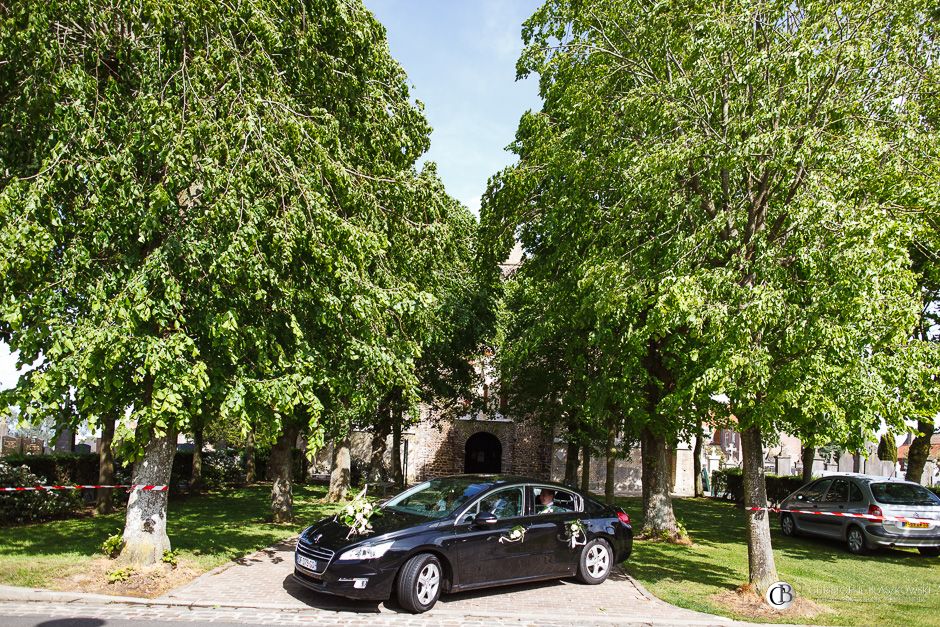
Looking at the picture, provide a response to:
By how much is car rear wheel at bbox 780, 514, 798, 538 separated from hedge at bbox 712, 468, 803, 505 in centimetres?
384

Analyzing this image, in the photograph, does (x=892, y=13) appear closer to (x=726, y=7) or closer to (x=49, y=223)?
(x=726, y=7)

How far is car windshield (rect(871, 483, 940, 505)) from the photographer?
14.2 m

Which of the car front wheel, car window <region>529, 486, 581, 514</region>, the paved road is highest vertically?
car window <region>529, 486, 581, 514</region>

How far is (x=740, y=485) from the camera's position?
28.2 metres

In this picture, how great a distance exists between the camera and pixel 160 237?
9.41 meters

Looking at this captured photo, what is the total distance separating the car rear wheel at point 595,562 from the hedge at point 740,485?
13123 mm

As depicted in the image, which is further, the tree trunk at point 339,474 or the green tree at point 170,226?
the tree trunk at point 339,474

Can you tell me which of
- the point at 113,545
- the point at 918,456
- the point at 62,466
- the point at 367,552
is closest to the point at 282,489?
the point at 62,466

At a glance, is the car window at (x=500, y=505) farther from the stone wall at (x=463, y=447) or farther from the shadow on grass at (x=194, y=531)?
the stone wall at (x=463, y=447)

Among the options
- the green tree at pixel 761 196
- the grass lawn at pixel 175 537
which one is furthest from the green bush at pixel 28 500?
the green tree at pixel 761 196

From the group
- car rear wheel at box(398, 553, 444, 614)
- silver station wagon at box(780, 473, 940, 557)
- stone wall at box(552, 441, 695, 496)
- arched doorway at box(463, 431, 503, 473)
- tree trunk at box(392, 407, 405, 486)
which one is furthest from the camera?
arched doorway at box(463, 431, 503, 473)

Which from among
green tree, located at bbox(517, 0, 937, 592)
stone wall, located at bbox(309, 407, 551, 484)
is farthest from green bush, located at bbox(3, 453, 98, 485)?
stone wall, located at bbox(309, 407, 551, 484)

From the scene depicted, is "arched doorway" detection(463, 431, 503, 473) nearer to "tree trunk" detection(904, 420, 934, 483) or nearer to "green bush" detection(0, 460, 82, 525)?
"tree trunk" detection(904, 420, 934, 483)

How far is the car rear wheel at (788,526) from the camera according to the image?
17.1m
